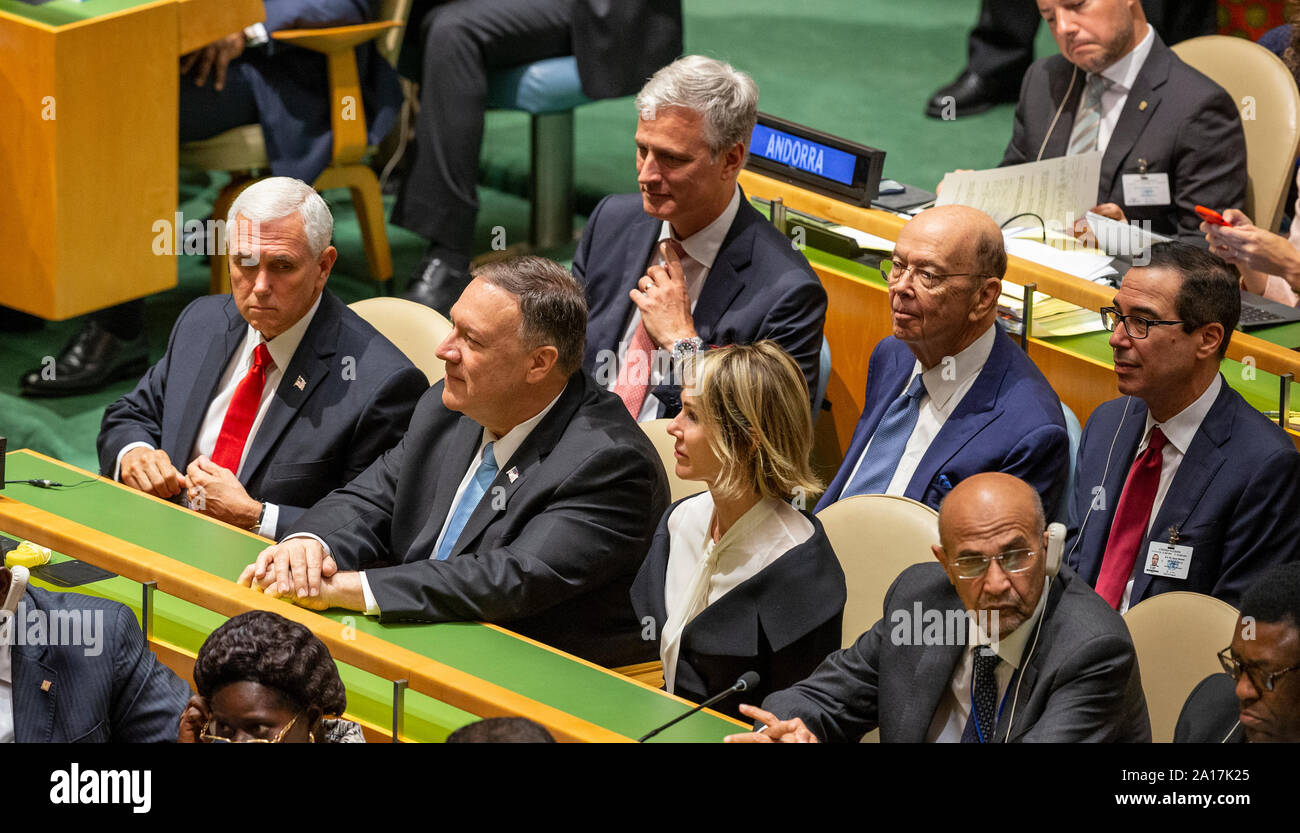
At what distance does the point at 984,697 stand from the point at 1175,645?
16.3 inches

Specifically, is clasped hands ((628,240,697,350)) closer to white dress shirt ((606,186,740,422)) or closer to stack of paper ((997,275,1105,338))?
white dress shirt ((606,186,740,422))

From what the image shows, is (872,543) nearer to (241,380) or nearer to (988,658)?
(988,658)

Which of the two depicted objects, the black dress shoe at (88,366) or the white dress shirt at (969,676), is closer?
the white dress shirt at (969,676)

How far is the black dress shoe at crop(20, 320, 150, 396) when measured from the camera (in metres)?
5.03

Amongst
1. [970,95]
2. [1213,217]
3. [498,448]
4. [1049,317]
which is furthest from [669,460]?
[970,95]

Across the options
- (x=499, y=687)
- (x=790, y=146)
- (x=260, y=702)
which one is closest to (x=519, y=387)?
(x=499, y=687)

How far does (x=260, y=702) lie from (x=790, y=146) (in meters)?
2.68

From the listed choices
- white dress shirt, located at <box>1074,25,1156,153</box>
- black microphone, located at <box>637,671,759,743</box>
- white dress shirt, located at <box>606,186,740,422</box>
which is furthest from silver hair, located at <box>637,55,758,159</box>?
black microphone, located at <box>637,671,759,743</box>

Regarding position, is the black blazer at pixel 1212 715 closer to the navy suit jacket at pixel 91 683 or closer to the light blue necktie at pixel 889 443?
the light blue necktie at pixel 889 443

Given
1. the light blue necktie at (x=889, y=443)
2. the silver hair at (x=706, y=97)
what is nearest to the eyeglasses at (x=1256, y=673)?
the light blue necktie at (x=889, y=443)

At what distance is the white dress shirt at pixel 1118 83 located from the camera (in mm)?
4598

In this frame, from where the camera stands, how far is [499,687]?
236 centimetres

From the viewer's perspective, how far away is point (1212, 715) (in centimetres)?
242
